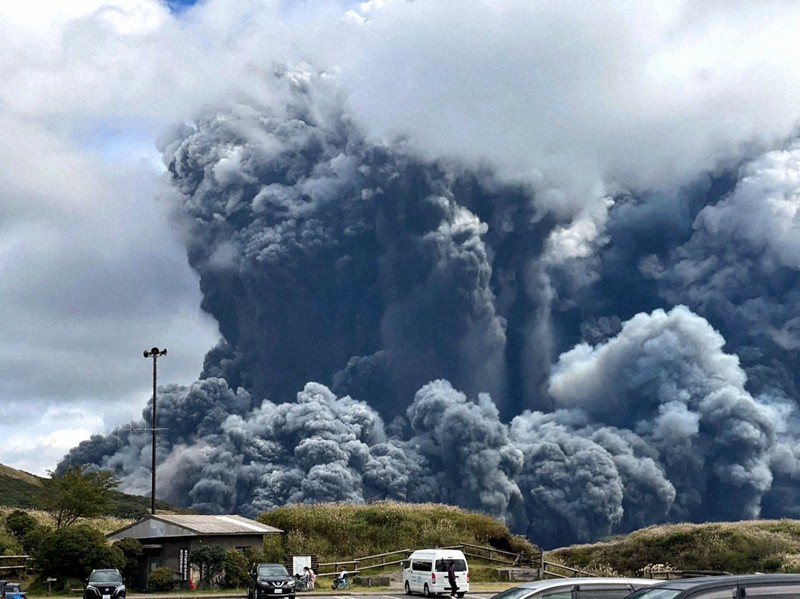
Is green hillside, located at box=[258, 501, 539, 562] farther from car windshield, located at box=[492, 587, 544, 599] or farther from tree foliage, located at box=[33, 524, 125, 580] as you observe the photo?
car windshield, located at box=[492, 587, 544, 599]

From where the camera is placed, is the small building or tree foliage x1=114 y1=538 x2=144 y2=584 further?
the small building

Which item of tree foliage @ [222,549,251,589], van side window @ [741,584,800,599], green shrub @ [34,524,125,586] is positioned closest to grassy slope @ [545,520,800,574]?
tree foliage @ [222,549,251,589]

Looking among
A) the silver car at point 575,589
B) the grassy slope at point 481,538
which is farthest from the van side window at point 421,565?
the silver car at point 575,589

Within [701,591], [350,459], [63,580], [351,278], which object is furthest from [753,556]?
[351,278]

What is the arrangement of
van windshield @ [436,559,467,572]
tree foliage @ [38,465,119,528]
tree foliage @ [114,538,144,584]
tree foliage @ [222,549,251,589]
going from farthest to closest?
tree foliage @ [38,465,119,528] → tree foliage @ [222,549,251,589] → tree foliage @ [114,538,144,584] → van windshield @ [436,559,467,572]

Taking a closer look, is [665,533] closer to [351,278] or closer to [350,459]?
[350,459]

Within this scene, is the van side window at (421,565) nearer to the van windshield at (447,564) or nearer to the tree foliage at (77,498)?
the van windshield at (447,564)
